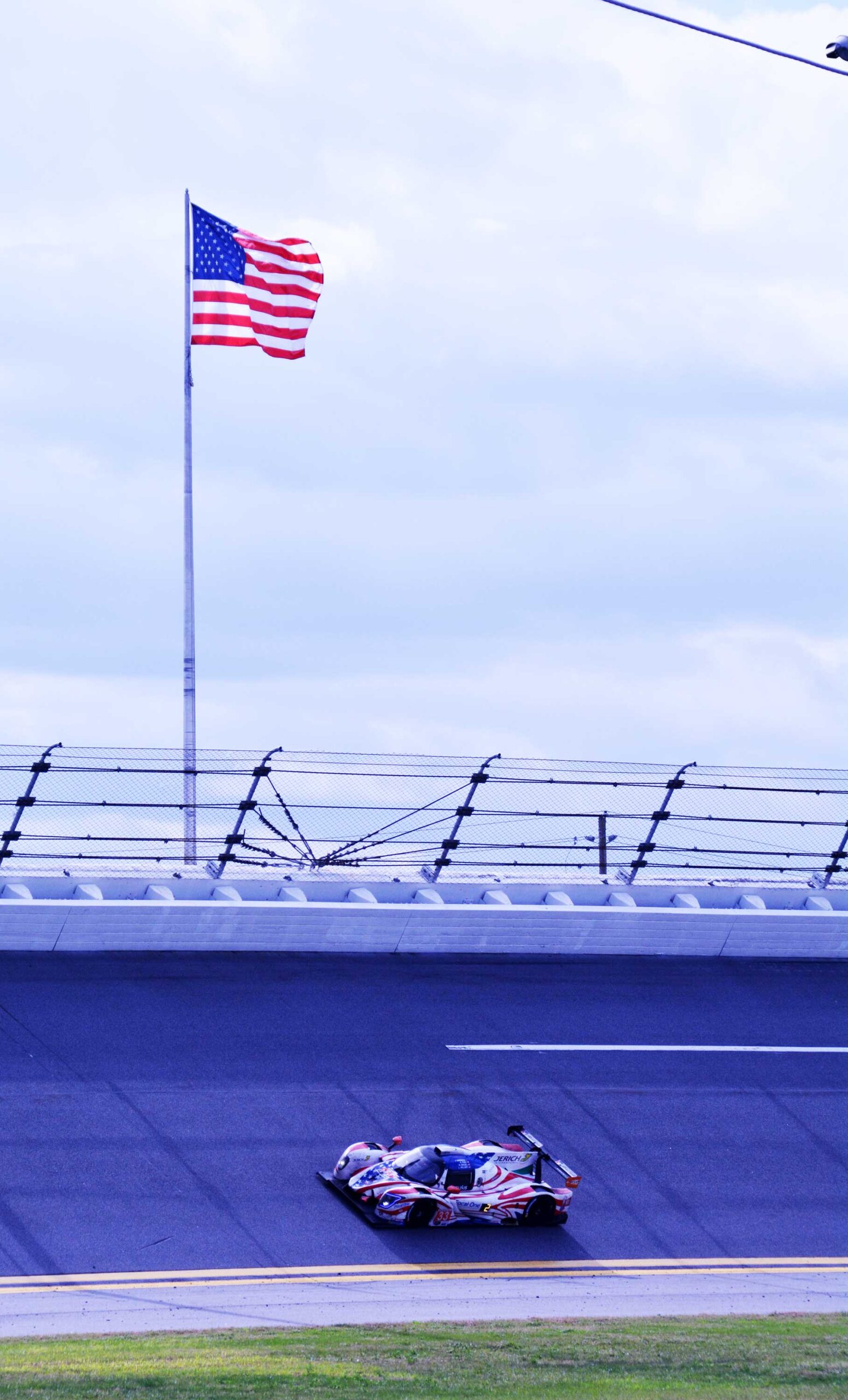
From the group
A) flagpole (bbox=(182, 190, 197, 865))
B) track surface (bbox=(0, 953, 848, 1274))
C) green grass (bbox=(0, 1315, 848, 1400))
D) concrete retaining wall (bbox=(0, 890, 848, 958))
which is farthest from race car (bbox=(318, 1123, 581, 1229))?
flagpole (bbox=(182, 190, 197, 865))

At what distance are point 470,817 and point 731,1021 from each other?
4.13 metres

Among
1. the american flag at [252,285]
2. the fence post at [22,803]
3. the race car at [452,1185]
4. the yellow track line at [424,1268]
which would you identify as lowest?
the yellow track line at [424,1268]

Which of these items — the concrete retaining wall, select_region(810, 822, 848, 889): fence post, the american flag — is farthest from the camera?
the american flag

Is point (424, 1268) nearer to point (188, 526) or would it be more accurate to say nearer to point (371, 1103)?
point (371, 1103)

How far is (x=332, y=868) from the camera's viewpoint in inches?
→ 748

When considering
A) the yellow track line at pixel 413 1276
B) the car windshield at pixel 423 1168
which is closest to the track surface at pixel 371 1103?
the yellow track line at pixel 413 1276

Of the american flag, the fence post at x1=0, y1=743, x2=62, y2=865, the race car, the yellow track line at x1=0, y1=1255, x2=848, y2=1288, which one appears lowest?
the yellow track line at x1=0, y1=1255, x2=848, y2=1288

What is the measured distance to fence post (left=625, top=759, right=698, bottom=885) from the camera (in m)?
19.6

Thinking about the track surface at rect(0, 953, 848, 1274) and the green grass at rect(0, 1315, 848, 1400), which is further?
the track surface at rect(0, 953, 848, 1274)

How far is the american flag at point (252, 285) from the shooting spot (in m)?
24.0

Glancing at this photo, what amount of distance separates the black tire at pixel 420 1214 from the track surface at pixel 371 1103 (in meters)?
0.09

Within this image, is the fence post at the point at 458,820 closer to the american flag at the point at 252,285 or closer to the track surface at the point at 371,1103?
the track surface at the point at 371,1103

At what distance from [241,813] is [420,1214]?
7236 mm

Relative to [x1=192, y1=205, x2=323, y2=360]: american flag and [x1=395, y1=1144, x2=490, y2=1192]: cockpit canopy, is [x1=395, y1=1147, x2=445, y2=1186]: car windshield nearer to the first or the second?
[x1=395, y1=1144, x2=490, y2=1192]: cockpit canopy
